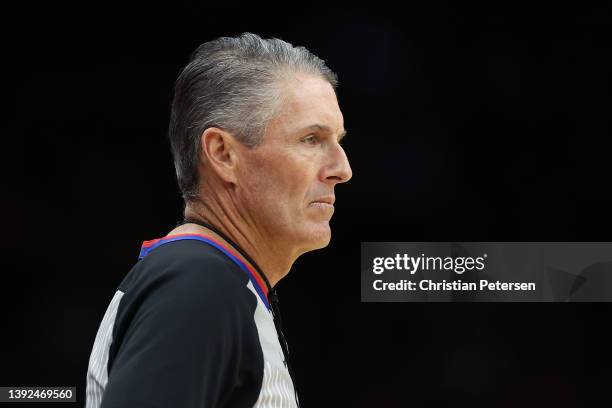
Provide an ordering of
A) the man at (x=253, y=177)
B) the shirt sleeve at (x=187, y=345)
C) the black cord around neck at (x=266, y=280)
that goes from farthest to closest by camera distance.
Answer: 1. the black cord around neck at (x=266, y=280)
2. the man at (x=253, y=177)
3. the shirt sleeve at (x=187, y=345)

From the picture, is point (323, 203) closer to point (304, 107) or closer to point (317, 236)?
point (317, 236)

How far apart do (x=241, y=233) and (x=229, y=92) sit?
0.25m

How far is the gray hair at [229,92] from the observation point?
1343 millimetres

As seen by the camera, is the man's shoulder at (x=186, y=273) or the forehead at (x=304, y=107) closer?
the man's shoulder at (x=186, y=273)

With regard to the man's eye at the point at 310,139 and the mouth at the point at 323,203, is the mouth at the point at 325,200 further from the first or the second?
the man's eye at the point at 310,139

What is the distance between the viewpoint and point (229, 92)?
1.35 m

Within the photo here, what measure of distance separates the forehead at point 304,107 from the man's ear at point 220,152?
0.27 feet

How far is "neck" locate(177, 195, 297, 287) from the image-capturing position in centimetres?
137

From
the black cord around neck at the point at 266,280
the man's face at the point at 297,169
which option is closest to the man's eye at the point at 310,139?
the man's face at the point at 297,169

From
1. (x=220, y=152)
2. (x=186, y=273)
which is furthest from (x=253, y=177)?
(x=186, y=273)

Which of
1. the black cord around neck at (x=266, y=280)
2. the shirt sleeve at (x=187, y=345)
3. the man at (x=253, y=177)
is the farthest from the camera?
the black cord around neck at (x=266, y=280)

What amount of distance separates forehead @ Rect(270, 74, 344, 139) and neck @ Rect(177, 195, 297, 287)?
179 mm

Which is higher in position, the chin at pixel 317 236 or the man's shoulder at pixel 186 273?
the chin at pixel 317 236

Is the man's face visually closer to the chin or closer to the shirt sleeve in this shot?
the chin
